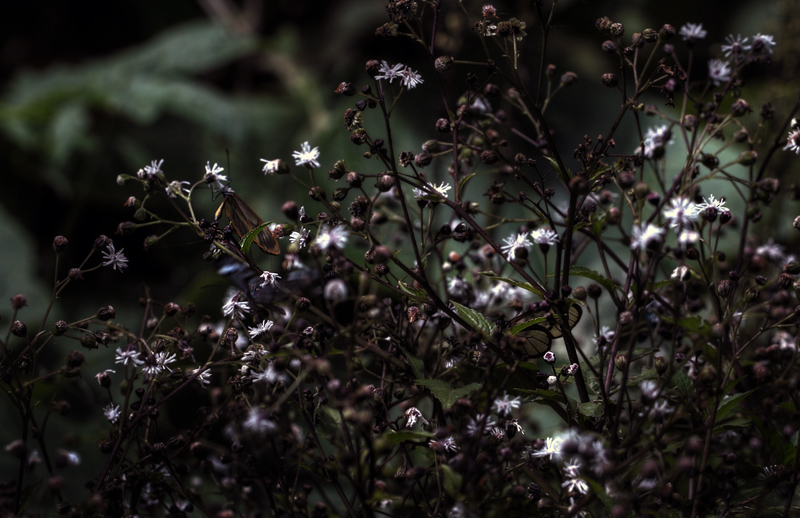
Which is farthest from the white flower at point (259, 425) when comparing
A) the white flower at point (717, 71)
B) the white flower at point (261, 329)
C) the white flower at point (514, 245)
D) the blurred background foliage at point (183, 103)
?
the blurred background foliage at point (183, 103)

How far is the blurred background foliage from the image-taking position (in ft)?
3.74

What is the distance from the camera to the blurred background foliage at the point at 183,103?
1.14m

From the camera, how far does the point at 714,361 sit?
37cm

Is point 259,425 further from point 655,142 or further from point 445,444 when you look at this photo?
point 655,142

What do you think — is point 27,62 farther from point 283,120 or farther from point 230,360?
point 230,360

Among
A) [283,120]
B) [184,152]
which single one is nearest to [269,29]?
[283,120]

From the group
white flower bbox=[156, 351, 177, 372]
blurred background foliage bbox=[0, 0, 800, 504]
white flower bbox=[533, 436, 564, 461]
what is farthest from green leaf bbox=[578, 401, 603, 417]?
blurred background foliage bbox=[0, 0, 800, 504]

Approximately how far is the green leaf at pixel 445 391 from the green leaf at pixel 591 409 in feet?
0.20

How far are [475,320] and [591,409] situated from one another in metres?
0.09

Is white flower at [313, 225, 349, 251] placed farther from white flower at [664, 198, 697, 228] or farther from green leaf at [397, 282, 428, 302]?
white flower at [664, 198, 697, 228]

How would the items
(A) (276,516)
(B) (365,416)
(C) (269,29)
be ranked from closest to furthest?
(B) (365,416)
(A) (276,516)
(C) (269,29)

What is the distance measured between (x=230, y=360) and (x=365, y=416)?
151 mm

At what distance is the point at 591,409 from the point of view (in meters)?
0.39

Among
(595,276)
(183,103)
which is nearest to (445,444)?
(595,276)
